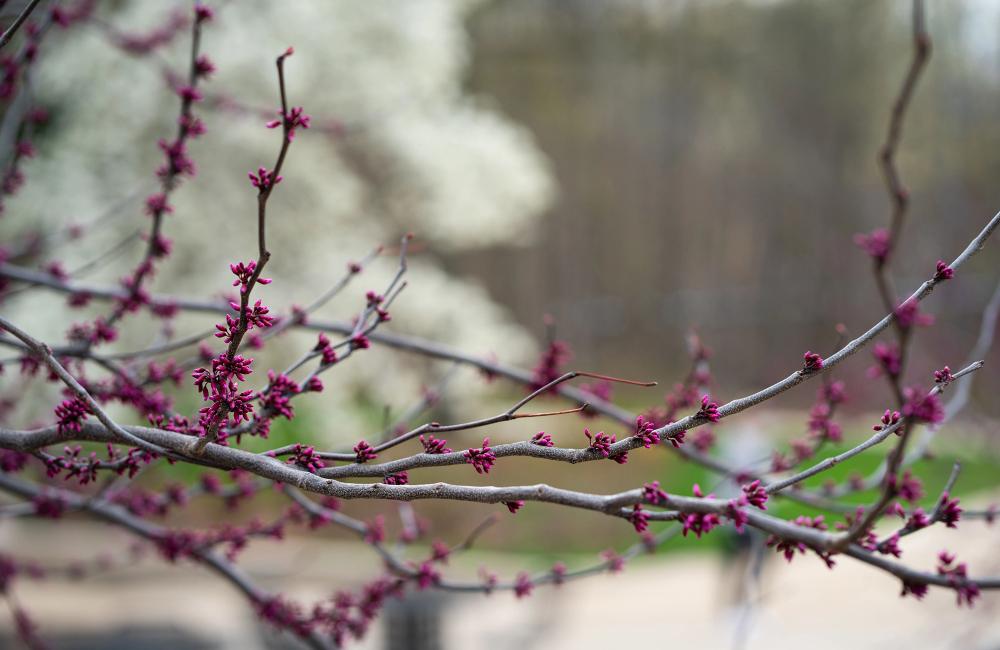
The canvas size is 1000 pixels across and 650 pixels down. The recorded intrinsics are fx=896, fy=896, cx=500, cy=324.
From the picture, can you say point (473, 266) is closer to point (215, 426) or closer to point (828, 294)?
point (828, 294)

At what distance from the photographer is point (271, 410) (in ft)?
3.52

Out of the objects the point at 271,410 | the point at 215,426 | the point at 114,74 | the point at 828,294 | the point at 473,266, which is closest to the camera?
the point at 215,426

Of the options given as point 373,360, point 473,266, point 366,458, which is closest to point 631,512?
point 366,458

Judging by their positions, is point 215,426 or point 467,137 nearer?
point 215,426

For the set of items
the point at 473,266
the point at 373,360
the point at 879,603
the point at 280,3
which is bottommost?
the point at 879,603

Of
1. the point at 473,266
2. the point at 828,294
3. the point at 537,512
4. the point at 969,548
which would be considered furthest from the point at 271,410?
A: the point at 828,294

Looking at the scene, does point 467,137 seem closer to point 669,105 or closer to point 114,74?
point 114,74

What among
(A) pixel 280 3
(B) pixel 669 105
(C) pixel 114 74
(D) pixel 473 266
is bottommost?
(C) pixel 114 74

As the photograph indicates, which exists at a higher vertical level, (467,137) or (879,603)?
(467,137)

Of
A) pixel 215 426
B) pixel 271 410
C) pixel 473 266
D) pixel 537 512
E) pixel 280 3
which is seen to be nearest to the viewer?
pixel 215 426

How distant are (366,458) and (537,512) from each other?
29.4ft

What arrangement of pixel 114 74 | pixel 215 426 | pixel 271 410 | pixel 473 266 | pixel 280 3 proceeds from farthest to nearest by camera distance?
pixel 473 266
pixel 280 3
pixel 114 74
pixel 271 410
pixel 215 426

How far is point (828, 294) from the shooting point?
15000mm

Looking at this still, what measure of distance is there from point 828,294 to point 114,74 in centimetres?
1226
